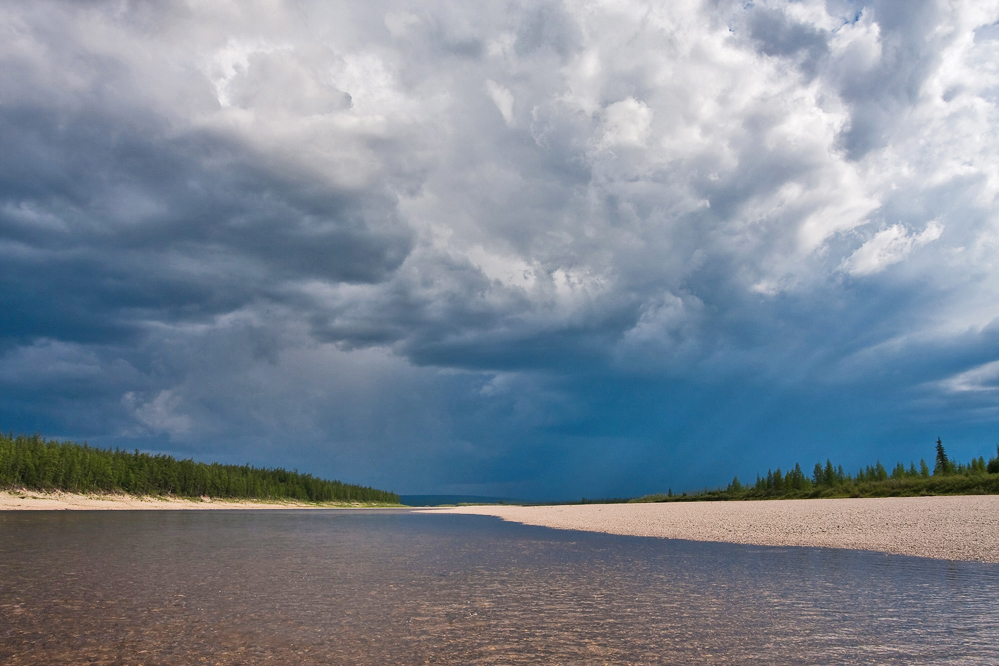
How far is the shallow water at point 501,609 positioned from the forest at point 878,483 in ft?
194

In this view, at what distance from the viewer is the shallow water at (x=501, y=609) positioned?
1197cm

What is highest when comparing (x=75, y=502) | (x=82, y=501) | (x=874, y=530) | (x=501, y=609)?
(x=874, y=530)

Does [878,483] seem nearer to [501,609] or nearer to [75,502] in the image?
[501,609]

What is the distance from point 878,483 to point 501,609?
90244 millimetres

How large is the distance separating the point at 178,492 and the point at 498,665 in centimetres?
17796

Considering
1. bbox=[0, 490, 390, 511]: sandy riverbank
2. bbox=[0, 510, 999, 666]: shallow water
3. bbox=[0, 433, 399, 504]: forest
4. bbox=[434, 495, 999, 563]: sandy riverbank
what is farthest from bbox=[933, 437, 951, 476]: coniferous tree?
bbox=[0, 433, 399, 504]: forest

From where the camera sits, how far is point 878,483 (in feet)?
278

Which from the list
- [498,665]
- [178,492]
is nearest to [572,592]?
[498,665]

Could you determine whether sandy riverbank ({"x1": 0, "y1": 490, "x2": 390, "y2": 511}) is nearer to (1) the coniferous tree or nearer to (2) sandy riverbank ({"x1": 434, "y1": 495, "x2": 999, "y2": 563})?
(2) sandy riverbank ({"x1": 434, "y1": 495, "x2": 999, "y2": 563})

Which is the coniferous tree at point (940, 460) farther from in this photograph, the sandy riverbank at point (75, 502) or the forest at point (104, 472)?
the forest at point (104, 472)

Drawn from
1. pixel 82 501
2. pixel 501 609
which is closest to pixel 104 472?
pixel 82 501

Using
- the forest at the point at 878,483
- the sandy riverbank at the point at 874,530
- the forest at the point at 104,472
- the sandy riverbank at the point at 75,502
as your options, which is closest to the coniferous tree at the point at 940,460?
the forest at the point at 878,483

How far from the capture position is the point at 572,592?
1888 cm

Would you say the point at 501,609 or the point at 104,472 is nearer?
the point at 501,609
